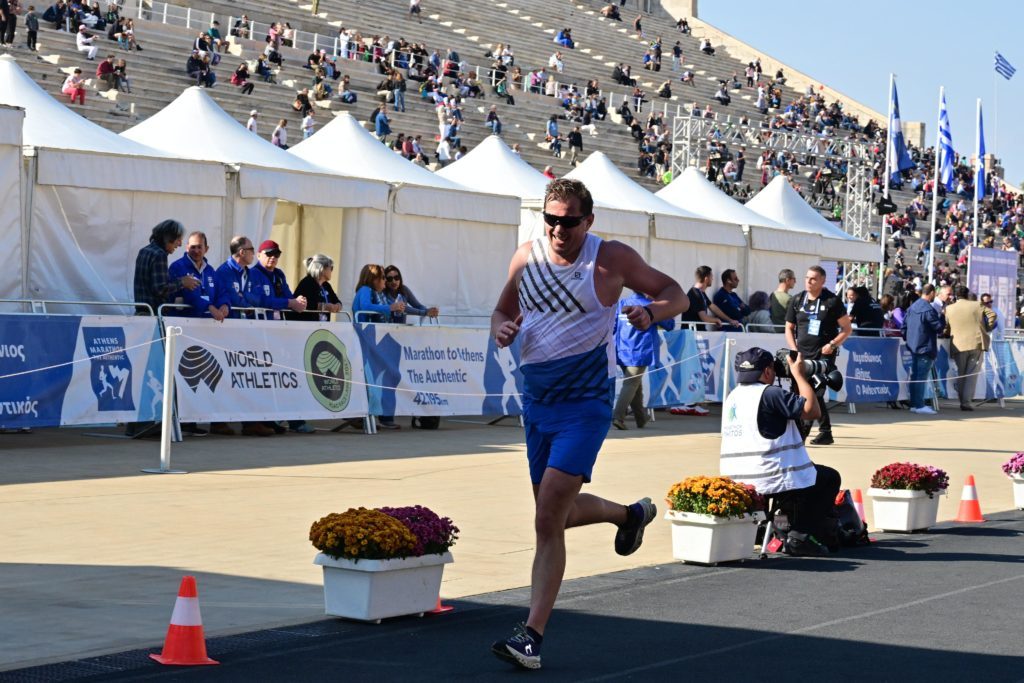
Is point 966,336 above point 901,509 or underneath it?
A: above

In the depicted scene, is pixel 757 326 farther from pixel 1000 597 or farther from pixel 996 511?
pixel 1000 597

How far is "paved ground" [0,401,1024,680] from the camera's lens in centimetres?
681

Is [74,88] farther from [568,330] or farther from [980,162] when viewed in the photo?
[980,162]

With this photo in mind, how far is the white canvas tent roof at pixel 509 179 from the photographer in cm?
2390

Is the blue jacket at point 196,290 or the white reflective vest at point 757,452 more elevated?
the blue jacket at point 196,290

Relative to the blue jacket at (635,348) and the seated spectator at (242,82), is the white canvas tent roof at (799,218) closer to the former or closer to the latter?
the blue jacket at (635,348)

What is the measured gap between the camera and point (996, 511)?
1277cm

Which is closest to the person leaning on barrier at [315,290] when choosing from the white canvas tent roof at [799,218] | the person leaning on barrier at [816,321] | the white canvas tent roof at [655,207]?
the person leaning on barrier at [816,321]

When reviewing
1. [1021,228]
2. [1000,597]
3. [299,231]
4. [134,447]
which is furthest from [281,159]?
[1021,228]

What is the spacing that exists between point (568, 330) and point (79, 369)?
8.62 meters

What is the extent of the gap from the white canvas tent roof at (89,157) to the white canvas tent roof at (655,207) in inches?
325

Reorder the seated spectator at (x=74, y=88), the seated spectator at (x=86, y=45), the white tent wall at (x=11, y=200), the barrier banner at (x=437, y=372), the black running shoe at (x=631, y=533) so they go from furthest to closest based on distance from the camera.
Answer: the seated spectator at (x=86, y=45) < the seated spectator at (x=74, y=88) < the barrier banner at (x=437, y=372) < the white tent wall at (x=11, y=200) < the black running shoe at (x=631, y=533)


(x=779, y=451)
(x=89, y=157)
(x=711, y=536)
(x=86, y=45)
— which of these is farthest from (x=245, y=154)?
(x=86, y=45)

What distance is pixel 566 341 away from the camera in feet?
21.5
